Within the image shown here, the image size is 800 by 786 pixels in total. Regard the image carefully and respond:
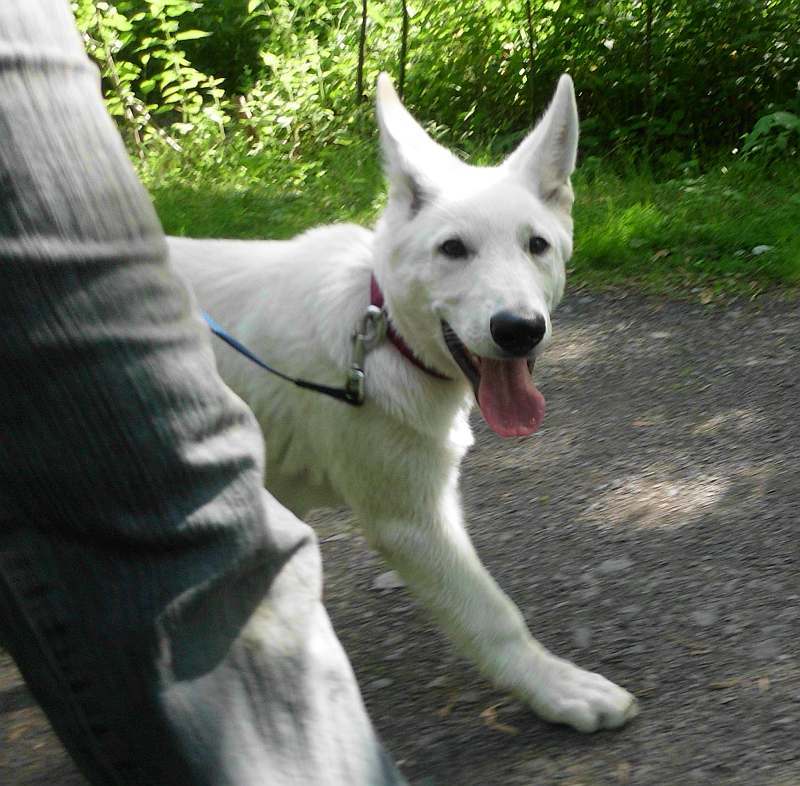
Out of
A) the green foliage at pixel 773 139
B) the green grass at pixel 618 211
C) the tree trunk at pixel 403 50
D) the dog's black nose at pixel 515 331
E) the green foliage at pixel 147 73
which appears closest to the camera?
the dog's black nose at pixel 515 331

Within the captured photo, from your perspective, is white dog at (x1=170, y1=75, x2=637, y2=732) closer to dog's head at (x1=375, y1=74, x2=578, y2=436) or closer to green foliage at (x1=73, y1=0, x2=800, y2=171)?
dog's head at (x1=375, y1=74, x2=578, y2=436)

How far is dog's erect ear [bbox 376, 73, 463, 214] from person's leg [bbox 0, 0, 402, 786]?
1476 millimetres

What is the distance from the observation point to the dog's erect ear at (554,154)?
293 cm

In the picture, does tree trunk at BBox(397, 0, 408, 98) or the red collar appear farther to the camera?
tree trunk at BBox(397, 0, 408, 98)

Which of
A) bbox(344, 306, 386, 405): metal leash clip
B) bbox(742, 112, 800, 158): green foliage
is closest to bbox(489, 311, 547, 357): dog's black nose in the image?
bbox(344, 306, 386, 405): metal leash clip

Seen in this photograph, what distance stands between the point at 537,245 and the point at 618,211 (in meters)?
3.16

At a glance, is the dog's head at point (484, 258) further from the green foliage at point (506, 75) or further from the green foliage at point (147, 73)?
the green foliage at point (147, 73)

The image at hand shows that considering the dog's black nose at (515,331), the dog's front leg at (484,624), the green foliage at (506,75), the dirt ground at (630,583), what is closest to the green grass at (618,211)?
the green foliage at (506,75)

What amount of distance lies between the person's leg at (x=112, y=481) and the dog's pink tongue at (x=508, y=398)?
1.27m

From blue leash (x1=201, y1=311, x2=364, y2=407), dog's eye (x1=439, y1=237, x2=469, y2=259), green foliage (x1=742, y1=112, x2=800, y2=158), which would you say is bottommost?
green foliage (x1=742, y1=112, x2=800, y2=158)

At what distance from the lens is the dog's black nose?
8.37 ft

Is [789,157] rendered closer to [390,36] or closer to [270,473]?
[390,36]

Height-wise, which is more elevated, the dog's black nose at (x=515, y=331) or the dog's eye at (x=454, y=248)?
the dog's eye at (x=454, y=248)

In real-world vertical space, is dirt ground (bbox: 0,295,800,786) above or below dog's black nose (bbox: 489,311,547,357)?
below
